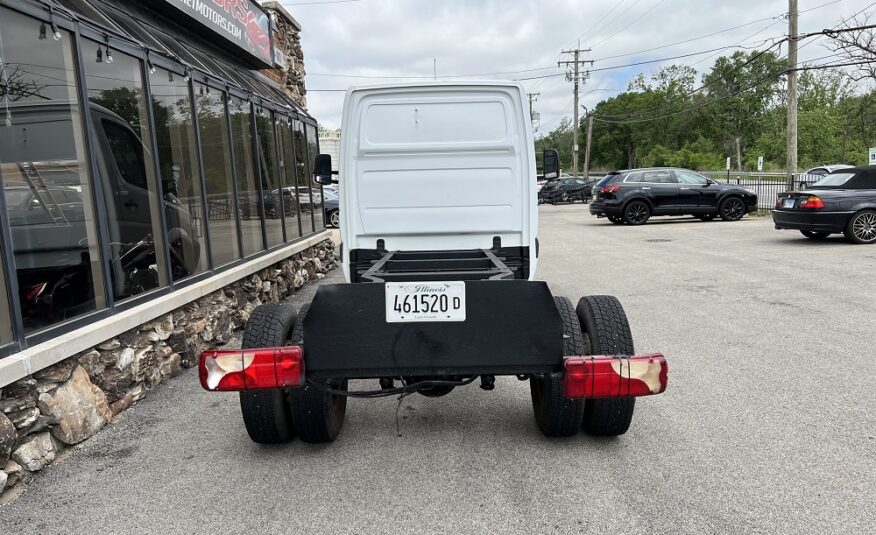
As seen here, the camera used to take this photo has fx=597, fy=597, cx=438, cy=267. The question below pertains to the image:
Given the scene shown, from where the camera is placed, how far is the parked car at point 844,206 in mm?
11734

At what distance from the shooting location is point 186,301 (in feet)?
18.1

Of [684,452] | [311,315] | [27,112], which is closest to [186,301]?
[27,112]

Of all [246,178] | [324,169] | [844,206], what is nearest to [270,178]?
[246,178]

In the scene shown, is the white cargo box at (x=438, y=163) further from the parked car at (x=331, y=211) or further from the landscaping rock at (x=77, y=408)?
the parked car at (x=331, y=211)

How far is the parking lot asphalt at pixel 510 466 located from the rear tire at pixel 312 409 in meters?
0.14

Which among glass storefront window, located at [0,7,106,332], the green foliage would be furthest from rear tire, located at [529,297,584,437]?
the green foliage

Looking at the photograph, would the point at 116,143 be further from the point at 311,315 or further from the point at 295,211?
the point at 295,211

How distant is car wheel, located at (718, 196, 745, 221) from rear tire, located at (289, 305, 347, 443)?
18.2m

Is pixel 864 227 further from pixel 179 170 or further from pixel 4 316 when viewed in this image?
pixel 4 316

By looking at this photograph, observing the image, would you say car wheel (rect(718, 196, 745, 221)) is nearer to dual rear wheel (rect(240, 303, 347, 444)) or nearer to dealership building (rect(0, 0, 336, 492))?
dealership building (rect(0, 0, 336, 492))

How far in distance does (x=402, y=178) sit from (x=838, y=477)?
3404 mm

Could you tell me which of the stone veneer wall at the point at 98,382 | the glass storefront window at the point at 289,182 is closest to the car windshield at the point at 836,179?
the glass storefront window at the point at 289,182

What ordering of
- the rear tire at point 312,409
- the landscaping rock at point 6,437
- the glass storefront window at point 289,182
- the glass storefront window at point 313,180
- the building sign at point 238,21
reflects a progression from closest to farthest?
the landscaping rock at point 6,437 → the rear tire at point 312,409 → the building sign at point 238,21 → the glass storefront window at point 289,182 → the glass storefront window at point 313,180

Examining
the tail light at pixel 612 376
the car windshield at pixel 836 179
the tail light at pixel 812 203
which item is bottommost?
the tail light at pixel 612 376
